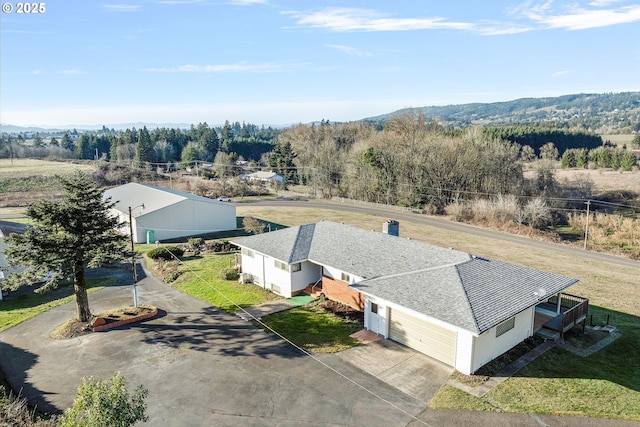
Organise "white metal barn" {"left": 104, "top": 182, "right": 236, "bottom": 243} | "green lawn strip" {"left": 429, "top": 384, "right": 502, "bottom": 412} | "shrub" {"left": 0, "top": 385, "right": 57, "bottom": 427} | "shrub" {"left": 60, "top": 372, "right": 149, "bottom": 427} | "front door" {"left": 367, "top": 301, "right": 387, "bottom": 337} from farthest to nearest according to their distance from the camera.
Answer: "white metal barn" {"left": 104, "top": 182, "right": 236, "bottom": 243} < "front door" {"left": 367, "top": 301, "right": 387, "bottom": 337} < "green lawn strip" {"left": 429, "top": 384, "right": 502, "bottom": 412} < "shrub" {"left": 0, "top": 385, "right": 57, "bottom": 427} < "shrub" {"left": 60, "top": 372, "right": 149, "bottom": 427}

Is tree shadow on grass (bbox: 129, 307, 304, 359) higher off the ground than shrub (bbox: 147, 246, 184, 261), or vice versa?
shrub (bbox: 147, 246, 184, 261)

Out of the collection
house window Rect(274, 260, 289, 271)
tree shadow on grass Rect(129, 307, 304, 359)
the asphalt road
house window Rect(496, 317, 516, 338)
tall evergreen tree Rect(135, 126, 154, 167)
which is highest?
tall evergreen tree Rect(135, 126, 154, 167)

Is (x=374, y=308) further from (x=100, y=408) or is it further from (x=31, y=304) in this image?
(x=31, y=304)

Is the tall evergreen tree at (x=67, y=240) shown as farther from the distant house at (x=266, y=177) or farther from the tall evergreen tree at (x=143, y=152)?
the tall evergreen tree at (x=143, y=152)

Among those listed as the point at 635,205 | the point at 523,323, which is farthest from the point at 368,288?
the point at 635,205

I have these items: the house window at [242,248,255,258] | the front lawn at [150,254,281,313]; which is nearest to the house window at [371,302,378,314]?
the front lawn at [150,254,281,313]

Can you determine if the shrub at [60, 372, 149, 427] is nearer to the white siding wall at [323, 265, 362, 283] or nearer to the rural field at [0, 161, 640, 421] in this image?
the rural field at [0, 161, 640, 421]

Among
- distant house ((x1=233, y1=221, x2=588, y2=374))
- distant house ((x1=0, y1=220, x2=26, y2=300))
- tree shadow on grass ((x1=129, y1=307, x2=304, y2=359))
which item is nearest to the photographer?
distant house ((x1=233, y1=221, x2=588, y2=374))
